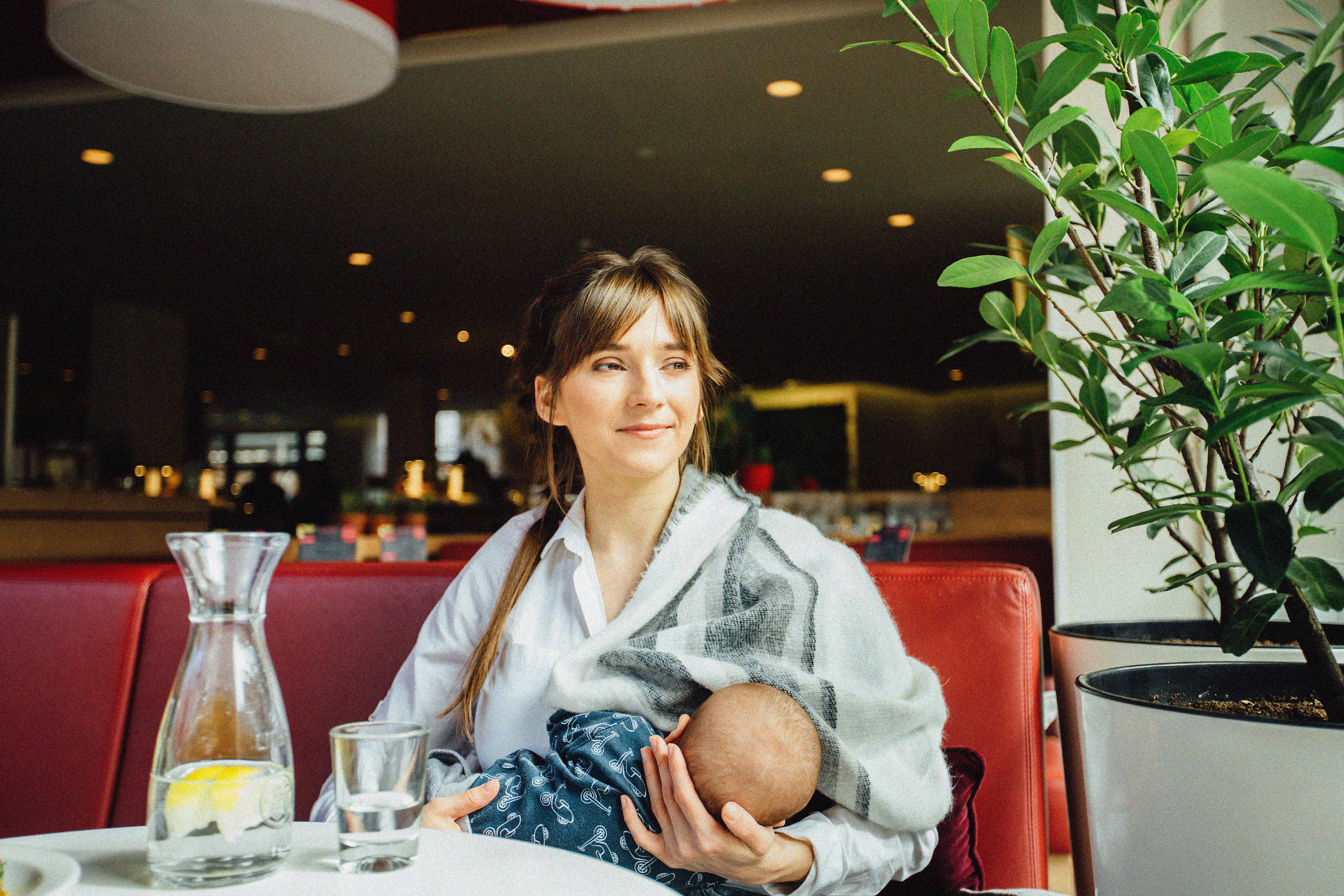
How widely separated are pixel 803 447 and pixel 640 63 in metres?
7.73

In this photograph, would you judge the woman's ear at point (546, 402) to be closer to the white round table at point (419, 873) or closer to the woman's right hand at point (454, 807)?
the woman's right hand at point (454, 807)

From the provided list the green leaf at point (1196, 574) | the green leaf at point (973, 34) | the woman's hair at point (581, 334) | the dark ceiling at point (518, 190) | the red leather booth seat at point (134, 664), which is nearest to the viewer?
the green leaf at point (973, 34)

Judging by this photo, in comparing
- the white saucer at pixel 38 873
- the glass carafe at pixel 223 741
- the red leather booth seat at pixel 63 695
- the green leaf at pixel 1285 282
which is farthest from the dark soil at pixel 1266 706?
the red leather booth seat at pixel 63 695

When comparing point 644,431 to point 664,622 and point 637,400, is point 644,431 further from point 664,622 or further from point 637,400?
point 664,622

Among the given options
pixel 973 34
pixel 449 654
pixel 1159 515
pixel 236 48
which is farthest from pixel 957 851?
pixel 236 48

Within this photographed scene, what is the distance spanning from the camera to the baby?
3.04 feet

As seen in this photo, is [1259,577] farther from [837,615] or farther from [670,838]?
[670,838]

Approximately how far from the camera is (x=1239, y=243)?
1.12 m

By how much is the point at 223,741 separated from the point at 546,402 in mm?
827

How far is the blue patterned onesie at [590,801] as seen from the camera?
1.01 metres

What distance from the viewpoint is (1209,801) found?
2.79ft

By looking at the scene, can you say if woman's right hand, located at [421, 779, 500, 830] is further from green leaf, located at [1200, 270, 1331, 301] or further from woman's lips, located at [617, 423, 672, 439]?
green leaf, located at [1200, 270, 1331, 301]

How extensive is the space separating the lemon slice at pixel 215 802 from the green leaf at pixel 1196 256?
0.91 m

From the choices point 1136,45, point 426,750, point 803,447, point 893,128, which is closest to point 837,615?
point 426,750
